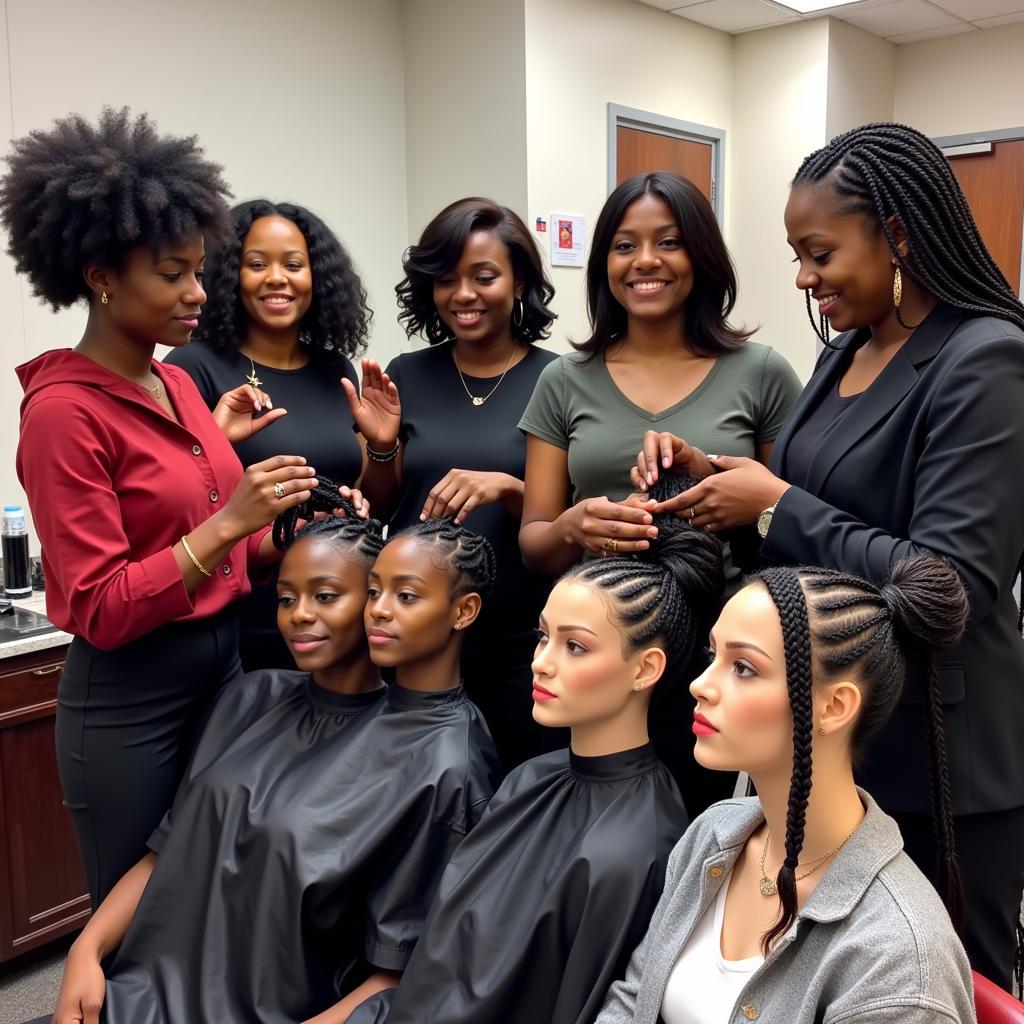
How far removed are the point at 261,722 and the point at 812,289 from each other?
1.17 m

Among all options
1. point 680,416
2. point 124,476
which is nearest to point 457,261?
point 680,416

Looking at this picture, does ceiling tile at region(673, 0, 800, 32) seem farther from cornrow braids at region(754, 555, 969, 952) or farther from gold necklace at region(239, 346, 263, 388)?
cornrow braids at region(754, 555, 969, 952)

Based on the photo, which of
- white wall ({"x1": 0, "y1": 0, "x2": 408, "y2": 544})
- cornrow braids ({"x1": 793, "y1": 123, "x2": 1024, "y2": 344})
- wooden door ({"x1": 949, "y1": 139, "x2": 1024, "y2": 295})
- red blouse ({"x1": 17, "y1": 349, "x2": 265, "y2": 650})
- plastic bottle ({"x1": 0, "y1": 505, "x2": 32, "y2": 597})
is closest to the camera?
A: cornrow braids ({"x1": 793, "y1": 123, "x2": 1024, "y2": 344})

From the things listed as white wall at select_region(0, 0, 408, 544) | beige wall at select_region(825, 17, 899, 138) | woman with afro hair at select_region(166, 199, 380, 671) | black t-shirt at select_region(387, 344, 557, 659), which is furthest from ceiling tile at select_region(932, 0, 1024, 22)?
woman with afro hair at select_region(166, 199, 380, 671)

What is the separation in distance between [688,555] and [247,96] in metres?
3.03

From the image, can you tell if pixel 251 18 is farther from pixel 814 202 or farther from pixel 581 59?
pixel 814 202

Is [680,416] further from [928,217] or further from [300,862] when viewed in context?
[300,862]

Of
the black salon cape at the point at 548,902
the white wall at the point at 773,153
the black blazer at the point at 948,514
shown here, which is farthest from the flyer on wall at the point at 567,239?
the black salon cape at the point at 548,902

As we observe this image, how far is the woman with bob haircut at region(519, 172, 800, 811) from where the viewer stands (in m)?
1.76

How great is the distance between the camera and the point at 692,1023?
3.72 feet

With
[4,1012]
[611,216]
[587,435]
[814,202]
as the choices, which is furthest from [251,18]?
[4,1012]

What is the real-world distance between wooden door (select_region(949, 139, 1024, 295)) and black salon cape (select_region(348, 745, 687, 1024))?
16.3ft

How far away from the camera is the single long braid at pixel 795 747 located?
3.49 feet

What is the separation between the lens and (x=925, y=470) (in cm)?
125
